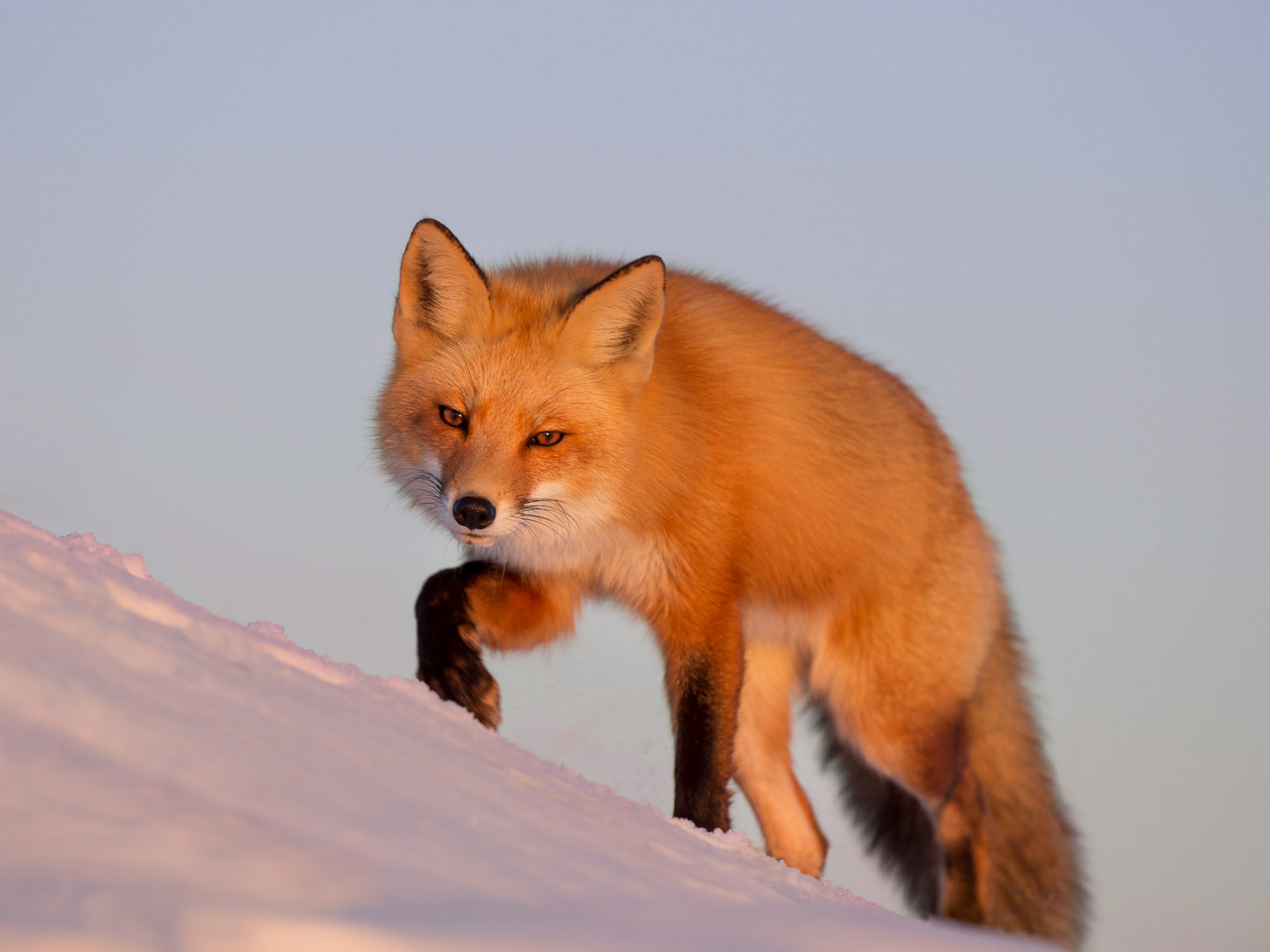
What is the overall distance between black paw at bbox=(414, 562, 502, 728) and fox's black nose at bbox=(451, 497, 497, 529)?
535 millimetres

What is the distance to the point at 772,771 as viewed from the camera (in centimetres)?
489

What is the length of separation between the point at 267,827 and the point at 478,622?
2422 mm

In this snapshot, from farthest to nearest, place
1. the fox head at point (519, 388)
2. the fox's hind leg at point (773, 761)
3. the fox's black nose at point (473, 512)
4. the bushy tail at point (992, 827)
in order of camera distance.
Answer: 1. the fox's hind leg at point (773, 761)
2. the bushy tail at point (992, 827)
3. the fox head at point (519, 388)
4. the fox's black nose at point (473, 512)

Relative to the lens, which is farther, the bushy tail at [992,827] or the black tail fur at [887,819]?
the black tail fur at [887,819]

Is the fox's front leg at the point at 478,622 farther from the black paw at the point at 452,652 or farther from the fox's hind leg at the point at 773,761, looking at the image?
the fox's hind leg at the point at 773,761

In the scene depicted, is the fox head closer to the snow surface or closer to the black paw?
the black paw

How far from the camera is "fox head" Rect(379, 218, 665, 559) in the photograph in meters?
3.55

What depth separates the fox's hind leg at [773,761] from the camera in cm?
482

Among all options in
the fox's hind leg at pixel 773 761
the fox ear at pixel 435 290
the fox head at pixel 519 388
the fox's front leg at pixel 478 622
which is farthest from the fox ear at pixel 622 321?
the fox's hind leg at pixel 773 761

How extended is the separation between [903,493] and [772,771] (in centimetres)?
138

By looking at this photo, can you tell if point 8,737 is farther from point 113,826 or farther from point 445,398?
point 445,398

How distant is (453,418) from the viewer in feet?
11.9

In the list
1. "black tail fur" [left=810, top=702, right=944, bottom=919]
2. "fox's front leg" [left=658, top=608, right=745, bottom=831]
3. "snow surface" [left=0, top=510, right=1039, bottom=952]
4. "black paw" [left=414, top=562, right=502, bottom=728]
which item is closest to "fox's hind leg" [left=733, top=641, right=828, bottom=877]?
"black tail fur" [left=810, top=702, right=944, bottom=919]

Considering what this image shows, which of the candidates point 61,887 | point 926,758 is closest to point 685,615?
point 926,758
